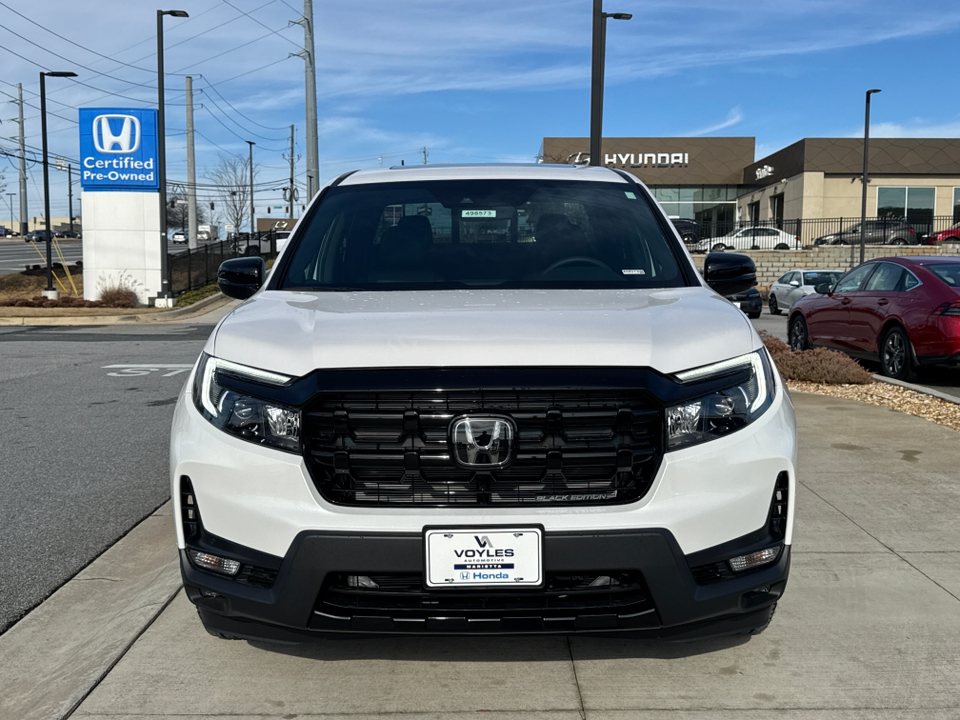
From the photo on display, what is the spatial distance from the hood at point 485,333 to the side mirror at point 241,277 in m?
0.99

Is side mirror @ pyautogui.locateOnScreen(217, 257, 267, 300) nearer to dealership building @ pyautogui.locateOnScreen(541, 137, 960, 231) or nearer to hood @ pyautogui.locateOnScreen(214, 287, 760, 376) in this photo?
hood @ pyautogui.locateOnScreen(214, 287, 760, 376)

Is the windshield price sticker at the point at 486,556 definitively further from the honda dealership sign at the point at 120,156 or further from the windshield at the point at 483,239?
the honda dealership sign at the point at 120,156

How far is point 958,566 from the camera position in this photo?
4531 mm

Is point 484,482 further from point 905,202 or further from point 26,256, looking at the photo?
point 26,256

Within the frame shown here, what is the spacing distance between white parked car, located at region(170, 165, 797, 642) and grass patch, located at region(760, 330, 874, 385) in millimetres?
7747

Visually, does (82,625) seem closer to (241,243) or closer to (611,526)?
(611,526)

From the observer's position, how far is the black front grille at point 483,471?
2941 millimetres

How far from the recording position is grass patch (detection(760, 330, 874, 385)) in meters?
10.4

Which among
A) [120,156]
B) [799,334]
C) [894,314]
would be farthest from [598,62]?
[120,156]

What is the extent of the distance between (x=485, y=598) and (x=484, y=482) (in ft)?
1.16

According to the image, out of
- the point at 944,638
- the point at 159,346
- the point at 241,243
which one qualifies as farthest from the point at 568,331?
the point at 241,243

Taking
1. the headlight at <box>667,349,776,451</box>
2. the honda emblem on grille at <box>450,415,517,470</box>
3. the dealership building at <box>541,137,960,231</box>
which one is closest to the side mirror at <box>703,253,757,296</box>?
the headlight at <box>667,349,776,451</box>

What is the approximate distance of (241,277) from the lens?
4621 millimetres

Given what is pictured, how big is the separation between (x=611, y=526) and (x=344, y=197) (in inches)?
101
